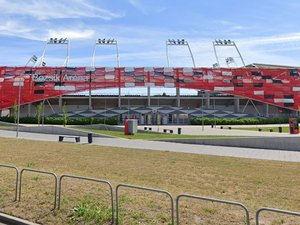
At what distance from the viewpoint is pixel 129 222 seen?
643 centimetres

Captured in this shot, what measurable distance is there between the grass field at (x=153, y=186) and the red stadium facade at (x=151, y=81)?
6005 cm

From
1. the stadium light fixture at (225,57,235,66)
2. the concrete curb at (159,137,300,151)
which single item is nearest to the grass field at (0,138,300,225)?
the concrete curb at (159,137,300,151)

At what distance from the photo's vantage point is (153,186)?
408 inches

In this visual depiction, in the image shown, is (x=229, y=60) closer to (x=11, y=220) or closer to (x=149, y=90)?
(x=149, y=90)

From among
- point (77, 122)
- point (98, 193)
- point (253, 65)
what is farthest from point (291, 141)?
point (253, 65)

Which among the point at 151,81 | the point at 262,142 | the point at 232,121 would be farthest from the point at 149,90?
the point at 262,142

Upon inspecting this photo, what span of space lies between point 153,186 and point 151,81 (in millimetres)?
68260

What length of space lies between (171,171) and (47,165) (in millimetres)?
5341

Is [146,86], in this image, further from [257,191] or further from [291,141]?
[257,191]

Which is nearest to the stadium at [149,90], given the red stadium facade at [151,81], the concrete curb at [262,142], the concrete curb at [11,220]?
the red stadium facade at [151,81]

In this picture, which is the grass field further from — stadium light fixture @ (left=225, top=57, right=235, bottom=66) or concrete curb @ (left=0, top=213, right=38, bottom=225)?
stadium light fixture @ (left=225, top=57, right=235, bottom=66)

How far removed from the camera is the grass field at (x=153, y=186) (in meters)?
6.74

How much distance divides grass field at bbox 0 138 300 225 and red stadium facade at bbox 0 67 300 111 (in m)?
60.1

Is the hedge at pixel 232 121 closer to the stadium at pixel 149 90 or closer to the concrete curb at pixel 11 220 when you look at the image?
the stadium at pixel 149 90
